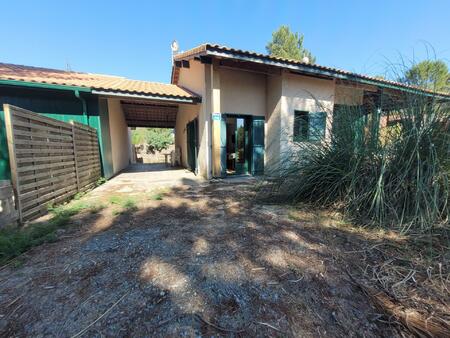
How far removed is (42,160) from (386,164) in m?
4.94

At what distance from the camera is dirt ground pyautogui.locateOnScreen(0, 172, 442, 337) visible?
112cm

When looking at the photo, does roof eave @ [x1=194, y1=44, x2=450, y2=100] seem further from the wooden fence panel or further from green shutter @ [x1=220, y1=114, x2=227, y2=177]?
the wooden fence panel

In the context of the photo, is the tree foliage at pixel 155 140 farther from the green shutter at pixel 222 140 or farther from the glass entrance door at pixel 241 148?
the green shutter at pixel 222 140

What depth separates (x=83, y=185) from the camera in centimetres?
462

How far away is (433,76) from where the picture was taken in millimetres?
2395

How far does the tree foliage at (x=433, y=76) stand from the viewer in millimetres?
2332

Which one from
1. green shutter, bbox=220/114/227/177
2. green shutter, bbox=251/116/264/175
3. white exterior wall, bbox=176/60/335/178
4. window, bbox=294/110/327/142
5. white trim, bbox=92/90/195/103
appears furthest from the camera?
green shutter, bbox=251/116/264/175

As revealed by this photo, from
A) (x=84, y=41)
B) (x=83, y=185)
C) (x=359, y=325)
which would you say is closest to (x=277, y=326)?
(x=359, y=325)

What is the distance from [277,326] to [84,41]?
14797mm

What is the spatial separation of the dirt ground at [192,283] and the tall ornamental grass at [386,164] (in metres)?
0.53

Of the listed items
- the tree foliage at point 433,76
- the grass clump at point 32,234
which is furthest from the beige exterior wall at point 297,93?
the grass clump at point 32,234

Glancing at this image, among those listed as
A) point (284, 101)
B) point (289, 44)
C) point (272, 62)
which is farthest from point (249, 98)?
point (289, 44)

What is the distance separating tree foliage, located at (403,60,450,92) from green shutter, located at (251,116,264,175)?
178 inches

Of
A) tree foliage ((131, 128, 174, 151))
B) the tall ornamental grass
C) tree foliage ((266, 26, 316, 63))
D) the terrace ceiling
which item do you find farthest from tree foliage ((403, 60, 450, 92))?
tree foliage ((131, 128, 174, 151))
